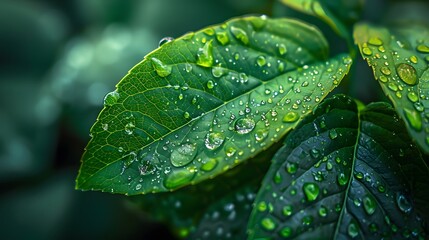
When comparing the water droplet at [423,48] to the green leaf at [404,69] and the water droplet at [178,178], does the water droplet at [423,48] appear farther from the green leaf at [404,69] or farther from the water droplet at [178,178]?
the water droplet at [178,178]

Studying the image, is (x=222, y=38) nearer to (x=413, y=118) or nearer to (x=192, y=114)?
(x=192, y=114)

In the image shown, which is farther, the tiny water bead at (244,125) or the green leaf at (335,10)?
the green leaf at (335,10)

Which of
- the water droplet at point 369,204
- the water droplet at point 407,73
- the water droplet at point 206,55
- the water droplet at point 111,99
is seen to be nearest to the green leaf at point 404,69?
the water droplet at point 407,73

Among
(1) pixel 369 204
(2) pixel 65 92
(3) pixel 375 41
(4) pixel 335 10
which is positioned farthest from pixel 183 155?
(2) pixel 65 92

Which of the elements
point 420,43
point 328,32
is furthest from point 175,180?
point 328,32

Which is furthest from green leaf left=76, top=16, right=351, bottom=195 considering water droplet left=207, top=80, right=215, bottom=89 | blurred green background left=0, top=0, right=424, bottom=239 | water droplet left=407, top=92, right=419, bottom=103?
blurred green background left=0, top=0, right=424, bottom=239
